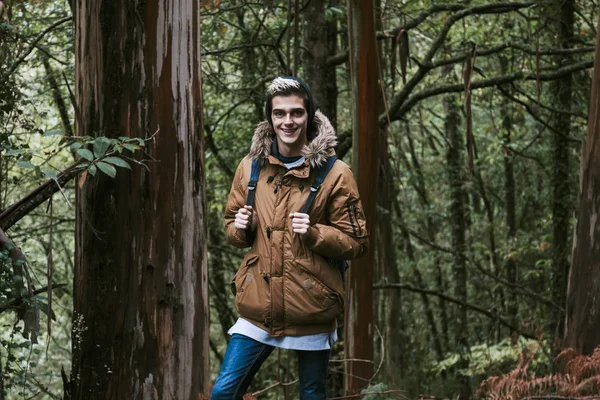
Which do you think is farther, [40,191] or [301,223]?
[40,191]

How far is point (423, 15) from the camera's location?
948 centimetres

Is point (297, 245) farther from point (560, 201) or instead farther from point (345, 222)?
point (560, 201)

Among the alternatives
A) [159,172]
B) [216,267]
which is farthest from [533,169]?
[159,172]

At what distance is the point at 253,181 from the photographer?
3996 millimetres

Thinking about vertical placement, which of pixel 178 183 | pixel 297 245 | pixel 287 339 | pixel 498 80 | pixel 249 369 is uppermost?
pixel 498 80

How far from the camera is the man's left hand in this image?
3.69m

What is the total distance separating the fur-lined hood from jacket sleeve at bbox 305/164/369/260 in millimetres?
133

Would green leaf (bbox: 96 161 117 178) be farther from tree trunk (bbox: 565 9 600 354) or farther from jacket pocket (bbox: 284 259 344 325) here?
tree trunk (bbox: 565 9 600 354)

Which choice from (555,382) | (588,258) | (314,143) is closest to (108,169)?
(314,143)

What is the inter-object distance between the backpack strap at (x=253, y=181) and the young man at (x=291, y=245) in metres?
0.02

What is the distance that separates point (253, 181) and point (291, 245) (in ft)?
1.35

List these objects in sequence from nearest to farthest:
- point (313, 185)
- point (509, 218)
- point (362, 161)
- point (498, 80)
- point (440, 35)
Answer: point (313, 185) < point (362, 161) < point (440, 35) < point (498, 80) < point (509, 218)

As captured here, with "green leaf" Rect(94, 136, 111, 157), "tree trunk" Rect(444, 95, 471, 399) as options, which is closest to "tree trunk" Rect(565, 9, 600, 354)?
"green leaf" Rect(94, 136, 111, 157)

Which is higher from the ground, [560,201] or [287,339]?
[560,201]
